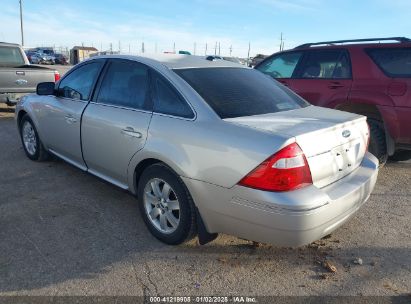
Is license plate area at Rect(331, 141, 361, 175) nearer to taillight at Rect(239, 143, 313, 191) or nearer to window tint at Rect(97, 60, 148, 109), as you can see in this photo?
taillight at Rect(239, 143, 313, 191)

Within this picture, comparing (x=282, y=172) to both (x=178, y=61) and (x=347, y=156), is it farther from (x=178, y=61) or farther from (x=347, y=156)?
(x=178, y=61)

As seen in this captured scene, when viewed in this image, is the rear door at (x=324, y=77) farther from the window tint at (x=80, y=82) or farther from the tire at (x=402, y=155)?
the window tint at (x=80, y=82)

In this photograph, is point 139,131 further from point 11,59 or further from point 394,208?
point 11,59

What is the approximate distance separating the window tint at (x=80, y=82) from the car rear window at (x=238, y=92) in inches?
51.0

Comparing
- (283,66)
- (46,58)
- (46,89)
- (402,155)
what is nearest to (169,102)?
(46,89)

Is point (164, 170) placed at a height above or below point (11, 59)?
below

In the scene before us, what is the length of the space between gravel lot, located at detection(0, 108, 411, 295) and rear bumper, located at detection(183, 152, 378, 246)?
1.21 feet

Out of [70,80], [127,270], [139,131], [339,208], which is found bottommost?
[127,270]

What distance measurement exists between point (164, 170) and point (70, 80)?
Result: 7.32 feet

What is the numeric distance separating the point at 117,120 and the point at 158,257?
1342mm

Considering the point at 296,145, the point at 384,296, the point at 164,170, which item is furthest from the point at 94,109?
the point at 384,296

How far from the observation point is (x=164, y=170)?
324 cm

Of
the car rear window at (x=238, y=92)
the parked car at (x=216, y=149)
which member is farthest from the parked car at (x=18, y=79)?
the car rear window at (x=238, y=92)

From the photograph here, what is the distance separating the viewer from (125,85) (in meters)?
3.84
